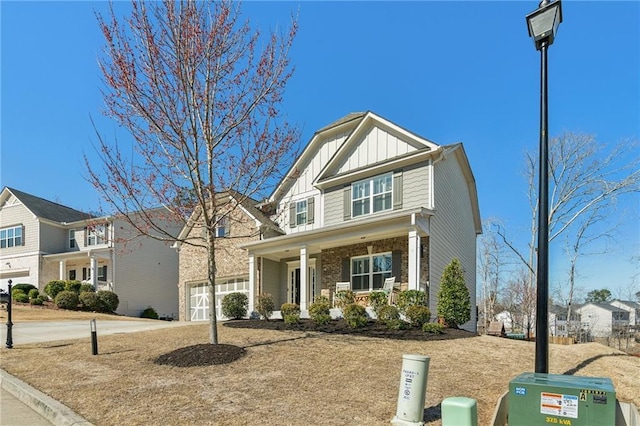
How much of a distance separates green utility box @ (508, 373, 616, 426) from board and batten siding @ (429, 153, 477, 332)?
11432mm

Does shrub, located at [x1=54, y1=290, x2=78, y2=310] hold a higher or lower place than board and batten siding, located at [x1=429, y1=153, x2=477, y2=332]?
lower

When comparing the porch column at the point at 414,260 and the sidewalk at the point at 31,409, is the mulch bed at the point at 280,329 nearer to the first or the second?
the porch column at the point at 414,260

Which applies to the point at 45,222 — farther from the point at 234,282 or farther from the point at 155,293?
the point at 234,282

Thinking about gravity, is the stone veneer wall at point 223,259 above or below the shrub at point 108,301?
above

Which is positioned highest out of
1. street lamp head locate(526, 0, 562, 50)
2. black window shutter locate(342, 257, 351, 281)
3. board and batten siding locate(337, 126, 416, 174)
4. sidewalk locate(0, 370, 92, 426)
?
board and batten siding locate(337, 126, 416, 174)

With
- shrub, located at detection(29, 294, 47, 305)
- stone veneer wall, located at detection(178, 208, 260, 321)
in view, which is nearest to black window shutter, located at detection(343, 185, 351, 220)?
stone veneer wall, located at detection(178, 208, 260, 321)

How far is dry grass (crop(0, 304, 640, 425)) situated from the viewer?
17.6 ft

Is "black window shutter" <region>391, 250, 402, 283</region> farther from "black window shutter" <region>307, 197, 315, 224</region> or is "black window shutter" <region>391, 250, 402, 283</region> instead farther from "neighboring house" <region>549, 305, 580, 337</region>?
"neighboring house" <region>549, 305, 580, 337</region>

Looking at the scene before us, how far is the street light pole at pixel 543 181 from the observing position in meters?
5.31

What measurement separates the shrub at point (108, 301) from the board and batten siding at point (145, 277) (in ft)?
6.29

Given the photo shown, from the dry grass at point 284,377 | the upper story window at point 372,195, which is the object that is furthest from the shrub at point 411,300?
the upper story window at point 372,195

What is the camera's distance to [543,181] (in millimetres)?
5648

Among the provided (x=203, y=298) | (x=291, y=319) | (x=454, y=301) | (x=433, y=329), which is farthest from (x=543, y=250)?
(x=203, y=298)

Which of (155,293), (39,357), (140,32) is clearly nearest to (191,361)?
(39,357)
